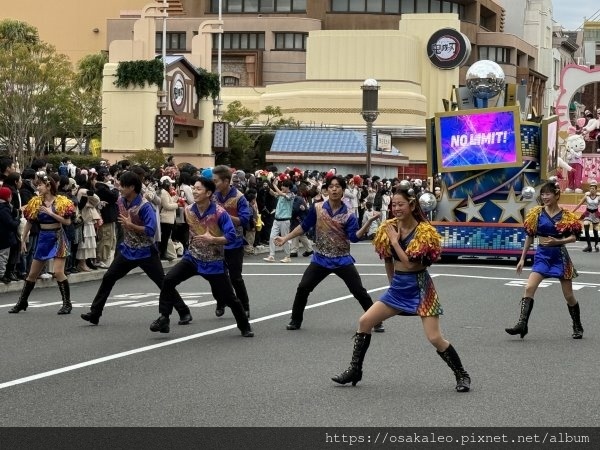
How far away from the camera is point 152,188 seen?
24.3m

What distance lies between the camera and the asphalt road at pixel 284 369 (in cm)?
905

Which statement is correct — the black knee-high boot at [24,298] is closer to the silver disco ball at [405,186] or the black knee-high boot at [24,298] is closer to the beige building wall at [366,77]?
the silver disco ball at [405,186]

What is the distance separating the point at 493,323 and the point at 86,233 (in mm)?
8932

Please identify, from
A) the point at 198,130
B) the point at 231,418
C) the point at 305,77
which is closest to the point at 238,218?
the point at 231,418

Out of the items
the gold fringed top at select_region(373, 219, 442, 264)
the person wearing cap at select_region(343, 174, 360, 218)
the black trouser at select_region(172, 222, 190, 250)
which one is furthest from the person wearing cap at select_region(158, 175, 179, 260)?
the gold fringed top at select_region(373, 219, 442, 264)

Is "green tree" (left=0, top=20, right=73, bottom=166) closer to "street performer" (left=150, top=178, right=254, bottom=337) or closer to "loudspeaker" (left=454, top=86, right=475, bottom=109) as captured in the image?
"loudspeaker" (left=454, top=86, right=475, bottom=109)

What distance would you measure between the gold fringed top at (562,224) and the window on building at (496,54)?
300 ft

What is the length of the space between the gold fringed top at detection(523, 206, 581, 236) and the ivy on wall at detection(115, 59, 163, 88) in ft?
126

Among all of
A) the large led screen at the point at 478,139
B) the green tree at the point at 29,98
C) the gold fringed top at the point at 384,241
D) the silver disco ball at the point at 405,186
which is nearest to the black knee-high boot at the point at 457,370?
the gold fringed top at the point at 384,241

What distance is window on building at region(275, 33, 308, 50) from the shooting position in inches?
3733

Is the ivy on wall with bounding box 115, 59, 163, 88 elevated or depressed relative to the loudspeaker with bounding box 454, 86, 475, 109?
elevated

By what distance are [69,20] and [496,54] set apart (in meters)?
34.3

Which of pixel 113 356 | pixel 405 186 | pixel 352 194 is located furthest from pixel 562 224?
pixel 352 194
